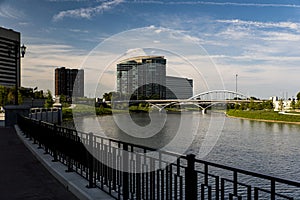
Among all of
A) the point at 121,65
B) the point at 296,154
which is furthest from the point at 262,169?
the point at 121,65

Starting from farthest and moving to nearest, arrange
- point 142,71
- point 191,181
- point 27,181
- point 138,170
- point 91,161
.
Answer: point 142,71 → point 27,181 → point 91,161 → point 138,170 → point 191,181

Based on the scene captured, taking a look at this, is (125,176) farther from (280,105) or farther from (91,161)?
(280,105)

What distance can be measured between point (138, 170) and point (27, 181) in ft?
9.87

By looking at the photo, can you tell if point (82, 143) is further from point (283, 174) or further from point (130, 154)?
point (283, 174)

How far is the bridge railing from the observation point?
132 inches

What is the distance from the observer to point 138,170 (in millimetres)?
4621

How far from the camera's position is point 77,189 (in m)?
5.58

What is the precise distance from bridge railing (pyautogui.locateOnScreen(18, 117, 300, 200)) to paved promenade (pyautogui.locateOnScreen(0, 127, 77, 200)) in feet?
1.64

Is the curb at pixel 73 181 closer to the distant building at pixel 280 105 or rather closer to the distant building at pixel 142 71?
the distant building at pixel 142 71

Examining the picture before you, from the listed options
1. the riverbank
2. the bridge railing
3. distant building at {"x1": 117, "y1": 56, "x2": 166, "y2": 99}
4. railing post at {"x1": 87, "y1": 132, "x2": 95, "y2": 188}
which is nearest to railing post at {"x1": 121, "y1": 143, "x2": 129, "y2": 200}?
the bridge railing

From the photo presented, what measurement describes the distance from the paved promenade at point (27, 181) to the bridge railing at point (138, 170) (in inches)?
19.7

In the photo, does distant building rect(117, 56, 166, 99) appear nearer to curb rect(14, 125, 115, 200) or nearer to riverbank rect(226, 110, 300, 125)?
curb rect(14, 125, 115, 200)

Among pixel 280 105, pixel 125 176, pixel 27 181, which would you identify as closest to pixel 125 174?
pixel 125 176

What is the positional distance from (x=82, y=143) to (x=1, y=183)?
1.74 m
